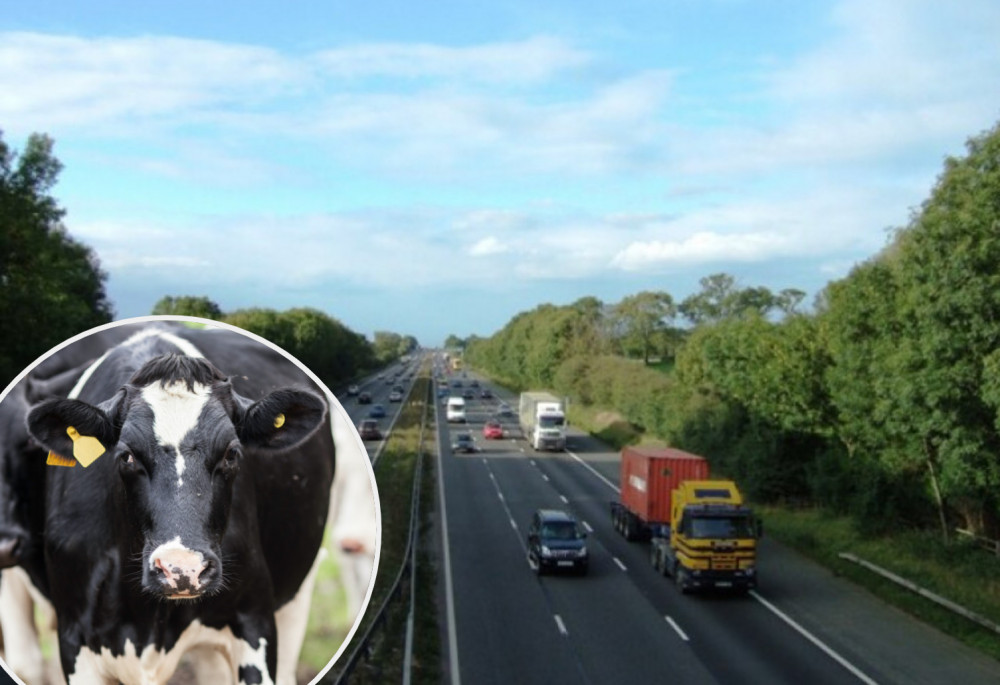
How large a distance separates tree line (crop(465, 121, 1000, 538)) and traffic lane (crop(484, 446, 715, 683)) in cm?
911

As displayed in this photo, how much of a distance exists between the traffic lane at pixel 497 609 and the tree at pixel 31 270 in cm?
1398

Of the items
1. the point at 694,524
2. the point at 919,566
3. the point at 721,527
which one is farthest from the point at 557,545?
the point at 919,566

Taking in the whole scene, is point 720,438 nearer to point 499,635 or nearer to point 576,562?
point 576,562

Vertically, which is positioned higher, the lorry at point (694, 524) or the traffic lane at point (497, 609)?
the lorry at point (694, 524)

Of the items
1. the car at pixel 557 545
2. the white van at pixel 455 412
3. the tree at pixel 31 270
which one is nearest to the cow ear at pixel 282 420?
the car at pixel 557 545

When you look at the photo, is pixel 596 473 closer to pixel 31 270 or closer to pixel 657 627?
pixel 31 270

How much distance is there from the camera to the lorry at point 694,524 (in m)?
27.4

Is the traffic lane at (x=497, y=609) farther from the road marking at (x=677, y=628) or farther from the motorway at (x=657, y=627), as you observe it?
the road marking at (x=677, y=628)

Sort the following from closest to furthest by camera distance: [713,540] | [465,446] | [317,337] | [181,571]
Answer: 1. [181,571]
2. [713,540]
3. [465,446]
4. [317,337]

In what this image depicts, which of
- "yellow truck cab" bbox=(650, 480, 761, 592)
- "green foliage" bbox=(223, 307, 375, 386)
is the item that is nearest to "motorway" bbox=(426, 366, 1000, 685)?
"yellow truck cab" bbox=(650, 480, 761, 592)

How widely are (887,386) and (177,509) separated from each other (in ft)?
102

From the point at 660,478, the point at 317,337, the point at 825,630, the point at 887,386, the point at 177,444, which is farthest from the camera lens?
the point at 317,337

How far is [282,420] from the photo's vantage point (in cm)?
354

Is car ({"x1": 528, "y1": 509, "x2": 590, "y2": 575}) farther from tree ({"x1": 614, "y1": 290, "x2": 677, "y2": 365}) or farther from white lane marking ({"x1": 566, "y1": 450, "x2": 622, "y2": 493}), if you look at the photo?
tree ({"x1": 614, "y1": 290, "x2": 677, "y2": 365})
